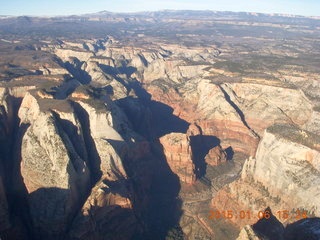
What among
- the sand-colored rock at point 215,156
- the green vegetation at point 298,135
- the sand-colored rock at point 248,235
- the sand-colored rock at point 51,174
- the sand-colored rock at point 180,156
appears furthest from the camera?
the sand-colored rock at point 215,156

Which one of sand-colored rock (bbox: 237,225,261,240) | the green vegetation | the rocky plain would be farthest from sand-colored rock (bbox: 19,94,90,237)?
the green vegetation

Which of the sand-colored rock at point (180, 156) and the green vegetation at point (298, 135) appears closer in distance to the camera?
the green vegetation at point (298, 135)

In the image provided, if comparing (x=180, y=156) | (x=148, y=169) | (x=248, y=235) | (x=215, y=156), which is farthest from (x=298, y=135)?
(x=248, y=235)

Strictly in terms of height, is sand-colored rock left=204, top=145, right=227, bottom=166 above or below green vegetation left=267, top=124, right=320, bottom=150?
below

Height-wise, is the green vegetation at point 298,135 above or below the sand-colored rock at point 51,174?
above

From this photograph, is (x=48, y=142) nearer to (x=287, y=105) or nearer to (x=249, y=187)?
(x=249, y=187)

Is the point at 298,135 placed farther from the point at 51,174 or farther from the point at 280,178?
the point at 51,174

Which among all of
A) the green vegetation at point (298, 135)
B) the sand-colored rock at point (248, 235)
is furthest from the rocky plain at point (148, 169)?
the green vegetation at point (298, 135)

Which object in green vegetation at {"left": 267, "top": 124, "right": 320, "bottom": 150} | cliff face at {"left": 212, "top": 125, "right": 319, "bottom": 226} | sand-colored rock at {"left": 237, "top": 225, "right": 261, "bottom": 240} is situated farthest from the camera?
green vegetation at {"left": 267, "top": 124, "right": 320, "bottom": 150}
